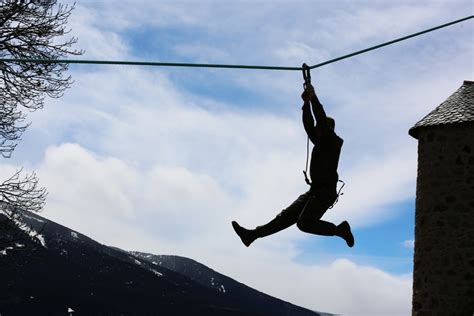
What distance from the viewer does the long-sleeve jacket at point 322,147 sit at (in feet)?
22.5

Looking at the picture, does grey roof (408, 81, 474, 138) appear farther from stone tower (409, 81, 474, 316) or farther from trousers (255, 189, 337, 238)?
trousers (255, 189, 337, 238)

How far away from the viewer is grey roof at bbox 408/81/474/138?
20141 millimetres

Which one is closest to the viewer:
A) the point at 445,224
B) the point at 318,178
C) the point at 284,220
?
the point at 318,178

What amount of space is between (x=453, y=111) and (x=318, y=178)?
48.8 feet

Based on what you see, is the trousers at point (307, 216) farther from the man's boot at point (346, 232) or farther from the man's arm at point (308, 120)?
the man's arm at point (308, 120)

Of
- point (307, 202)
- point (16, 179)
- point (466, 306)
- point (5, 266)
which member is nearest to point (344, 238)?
point (307, 202)

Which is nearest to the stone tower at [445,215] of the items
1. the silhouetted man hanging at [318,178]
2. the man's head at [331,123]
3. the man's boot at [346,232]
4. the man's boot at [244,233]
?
the man's boot at [346,232]

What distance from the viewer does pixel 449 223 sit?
19.2 metres

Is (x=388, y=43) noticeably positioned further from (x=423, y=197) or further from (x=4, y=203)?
(x=423, y=197)

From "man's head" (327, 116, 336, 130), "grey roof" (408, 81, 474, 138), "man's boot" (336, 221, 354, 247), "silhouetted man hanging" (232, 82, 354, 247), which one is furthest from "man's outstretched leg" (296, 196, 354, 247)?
"grey roof" (408, 81, 474, 138)

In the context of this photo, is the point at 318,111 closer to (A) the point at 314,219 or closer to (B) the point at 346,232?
(A) the point at 314,219

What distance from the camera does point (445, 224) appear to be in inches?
759

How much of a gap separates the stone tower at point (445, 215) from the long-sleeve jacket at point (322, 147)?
12957 mm

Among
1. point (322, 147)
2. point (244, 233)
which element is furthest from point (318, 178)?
point (244, 233)
